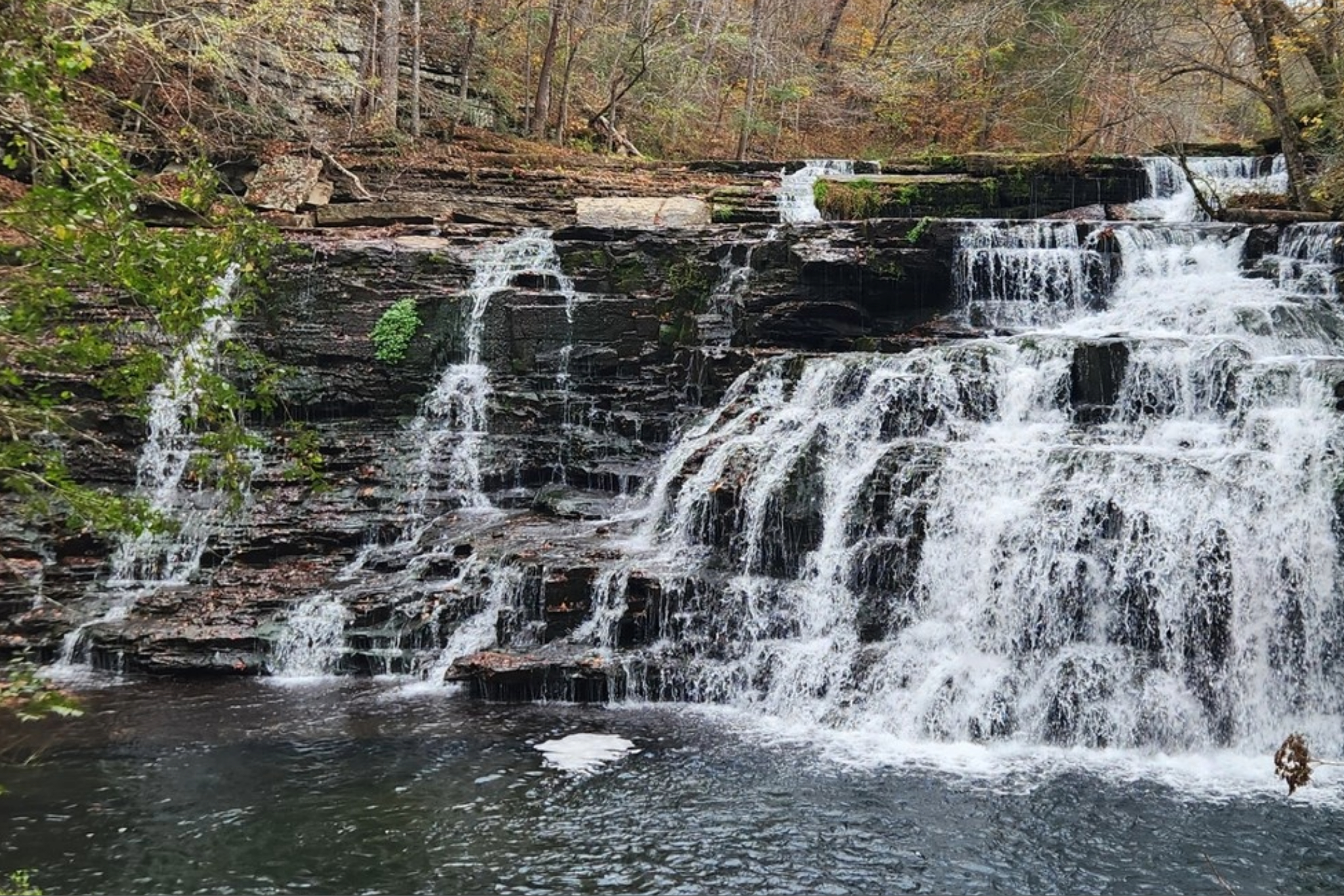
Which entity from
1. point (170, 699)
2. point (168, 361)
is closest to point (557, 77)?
point (170, 699)

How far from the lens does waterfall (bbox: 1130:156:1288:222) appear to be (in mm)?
17078

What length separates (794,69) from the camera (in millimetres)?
27312

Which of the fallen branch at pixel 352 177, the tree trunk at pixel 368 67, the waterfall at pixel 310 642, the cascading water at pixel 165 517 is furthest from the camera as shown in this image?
the tree trunk at pixel 368 67

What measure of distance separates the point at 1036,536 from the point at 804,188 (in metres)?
11.9

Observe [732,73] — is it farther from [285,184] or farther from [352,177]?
[285,184]

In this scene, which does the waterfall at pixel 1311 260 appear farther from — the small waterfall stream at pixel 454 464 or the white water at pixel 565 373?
the small waterfall stream at pixel 454 464

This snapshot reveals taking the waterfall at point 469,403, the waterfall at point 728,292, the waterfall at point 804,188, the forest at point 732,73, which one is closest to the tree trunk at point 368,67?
the forest at point 732,73

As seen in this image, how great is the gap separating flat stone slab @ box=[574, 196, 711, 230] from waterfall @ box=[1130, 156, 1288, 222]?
26.3ft

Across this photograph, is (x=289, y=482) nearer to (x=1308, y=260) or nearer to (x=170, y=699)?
(x=170, y=699)

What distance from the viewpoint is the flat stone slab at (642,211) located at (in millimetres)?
17562

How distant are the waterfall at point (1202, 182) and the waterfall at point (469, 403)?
1081 cm

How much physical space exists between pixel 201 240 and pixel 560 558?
259 inches

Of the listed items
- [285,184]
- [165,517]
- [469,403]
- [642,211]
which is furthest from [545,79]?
[165,517]

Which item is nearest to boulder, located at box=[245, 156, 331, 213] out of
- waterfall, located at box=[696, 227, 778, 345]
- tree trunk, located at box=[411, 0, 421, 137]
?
tree trunk, located at box=[411, 0, 421, 137]
